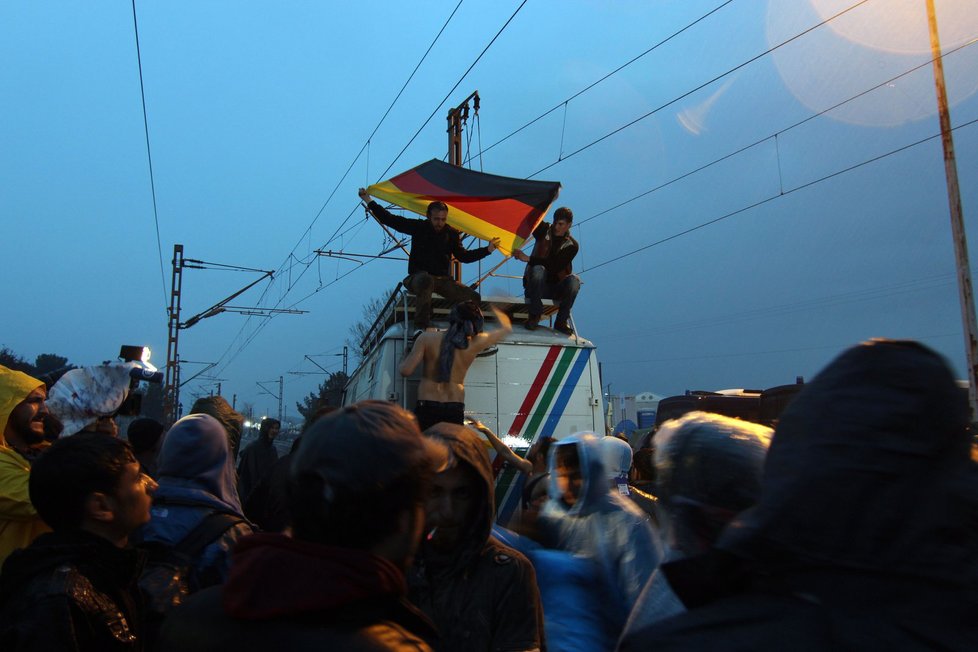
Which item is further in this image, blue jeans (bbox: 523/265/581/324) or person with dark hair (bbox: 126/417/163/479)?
blue jeans (bbox: 523/265/581/324)

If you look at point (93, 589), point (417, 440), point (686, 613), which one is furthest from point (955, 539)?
point (93, 589)

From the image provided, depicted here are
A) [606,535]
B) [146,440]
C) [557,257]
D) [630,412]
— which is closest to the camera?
[606,535]

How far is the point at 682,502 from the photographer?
1604 millimetres

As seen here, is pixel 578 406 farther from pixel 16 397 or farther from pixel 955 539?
pixel 955 539

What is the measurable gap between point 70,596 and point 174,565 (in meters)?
0.50

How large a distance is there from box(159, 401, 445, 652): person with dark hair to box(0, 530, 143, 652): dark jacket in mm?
810

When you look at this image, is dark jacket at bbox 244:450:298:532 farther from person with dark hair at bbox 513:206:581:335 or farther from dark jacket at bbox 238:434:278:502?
person with dark hair at bbox 513:206:581:335

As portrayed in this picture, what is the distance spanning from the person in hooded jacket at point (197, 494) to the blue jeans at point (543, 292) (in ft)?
19.1

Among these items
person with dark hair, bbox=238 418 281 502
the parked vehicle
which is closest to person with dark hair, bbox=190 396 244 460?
person with dark hair, bbox=238 418 281 502

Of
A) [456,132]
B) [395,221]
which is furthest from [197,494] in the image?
[456,132]

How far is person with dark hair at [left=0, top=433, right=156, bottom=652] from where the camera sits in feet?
6.13

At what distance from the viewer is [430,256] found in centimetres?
885

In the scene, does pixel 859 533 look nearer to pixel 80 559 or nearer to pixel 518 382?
pixel 80 559

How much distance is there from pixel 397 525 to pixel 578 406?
683cm
